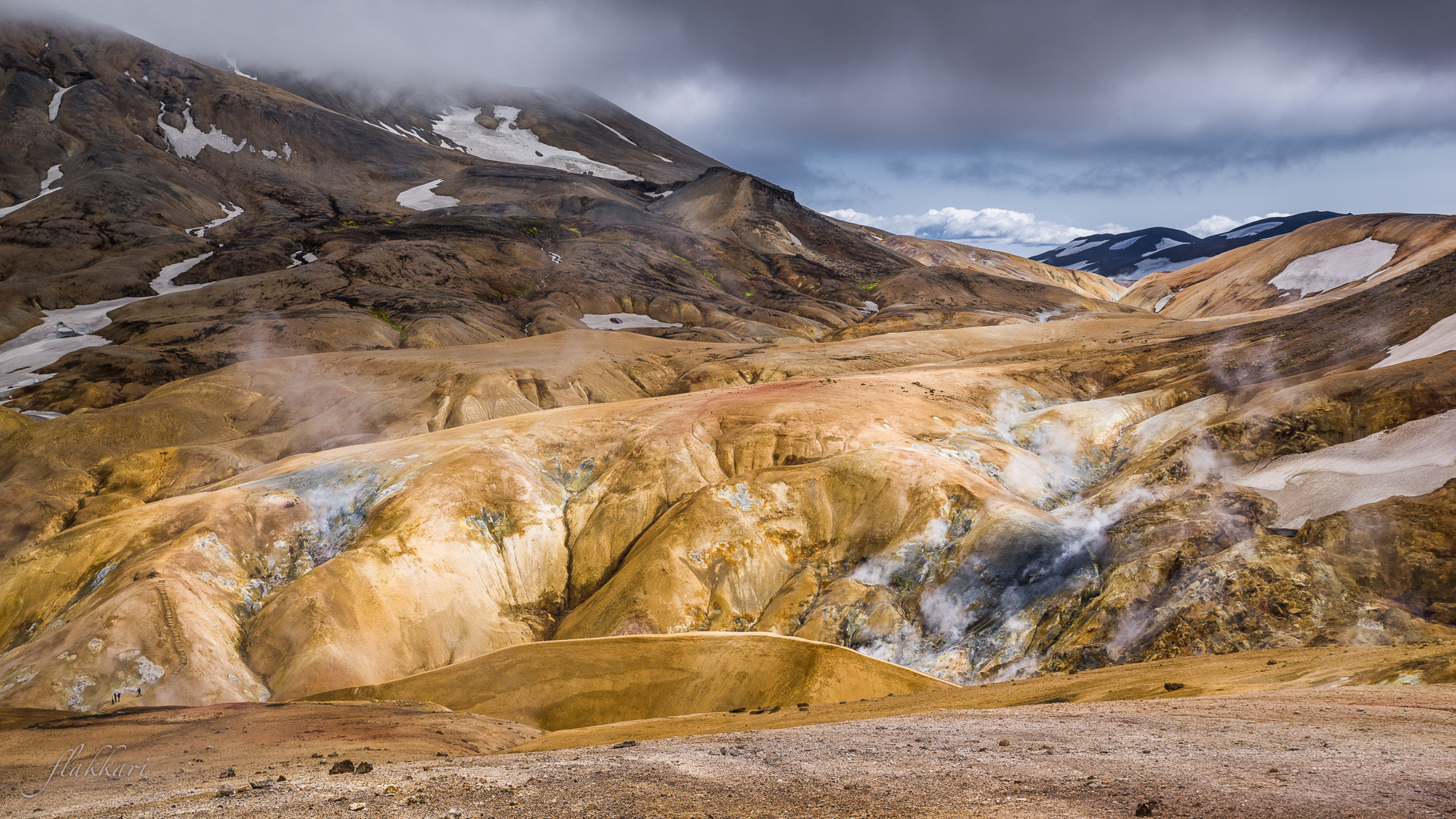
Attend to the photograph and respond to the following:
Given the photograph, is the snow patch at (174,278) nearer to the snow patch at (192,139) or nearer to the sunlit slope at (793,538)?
the snow patch at (192,139)

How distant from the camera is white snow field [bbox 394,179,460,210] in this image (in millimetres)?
162000

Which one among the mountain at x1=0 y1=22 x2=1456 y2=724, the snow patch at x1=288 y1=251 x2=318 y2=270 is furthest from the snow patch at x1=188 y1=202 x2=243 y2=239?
the mountain at x1=0 y1=22 x2=1456 y2=724

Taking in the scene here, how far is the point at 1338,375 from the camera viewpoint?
118 ft

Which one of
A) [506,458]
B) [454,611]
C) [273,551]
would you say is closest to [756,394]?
[506,458]

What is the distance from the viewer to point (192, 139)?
162 m

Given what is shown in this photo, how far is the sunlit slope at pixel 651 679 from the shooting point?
2650cm

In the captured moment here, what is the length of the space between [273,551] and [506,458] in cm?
1269

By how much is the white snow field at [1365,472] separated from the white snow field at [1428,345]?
8313 mm

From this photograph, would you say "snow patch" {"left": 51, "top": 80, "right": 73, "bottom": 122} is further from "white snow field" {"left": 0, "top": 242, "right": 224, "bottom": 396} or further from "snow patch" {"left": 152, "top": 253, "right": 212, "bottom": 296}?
"white snow field" {"left": 0, "top": 242, "right": 224, "bottom": 396}

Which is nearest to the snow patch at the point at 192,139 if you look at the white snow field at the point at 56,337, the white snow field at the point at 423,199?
the white snow field at the point at 423,199

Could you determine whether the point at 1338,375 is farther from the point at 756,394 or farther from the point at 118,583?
the point at 118,583

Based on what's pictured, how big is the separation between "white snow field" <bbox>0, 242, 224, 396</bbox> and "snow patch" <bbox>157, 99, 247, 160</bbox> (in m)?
57.3

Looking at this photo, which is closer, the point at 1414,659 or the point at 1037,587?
the point at 1414,659

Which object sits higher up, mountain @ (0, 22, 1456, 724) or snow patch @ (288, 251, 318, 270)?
snow patch @ (288, 251, 318, 270)
